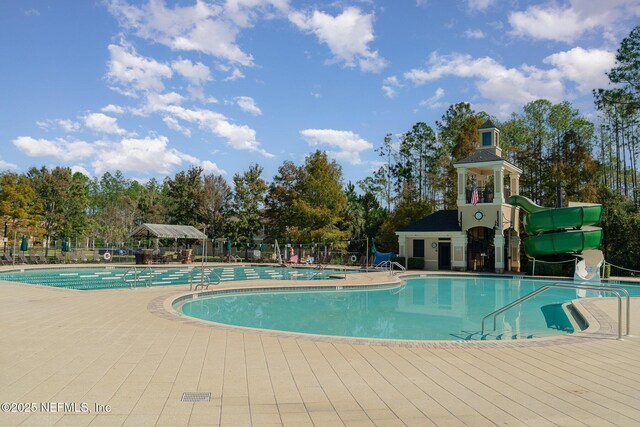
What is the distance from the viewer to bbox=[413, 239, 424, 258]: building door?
3023cm

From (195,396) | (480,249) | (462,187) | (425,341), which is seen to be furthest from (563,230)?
(195,396)

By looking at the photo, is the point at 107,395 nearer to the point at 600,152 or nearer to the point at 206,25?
the point at 206,25

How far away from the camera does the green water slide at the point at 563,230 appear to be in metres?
23.5

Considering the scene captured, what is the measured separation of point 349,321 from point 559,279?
54.1ft

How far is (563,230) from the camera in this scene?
25375mm

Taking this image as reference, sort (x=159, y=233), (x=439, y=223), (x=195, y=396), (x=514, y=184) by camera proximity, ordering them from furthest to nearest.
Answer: (x=159, y=233) → (x=514, y=184) → (x=439, y=223) → (x=195, y=396)

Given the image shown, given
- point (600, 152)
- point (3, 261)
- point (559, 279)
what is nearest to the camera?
point (559, 279)

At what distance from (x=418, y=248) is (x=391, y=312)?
1762 cm

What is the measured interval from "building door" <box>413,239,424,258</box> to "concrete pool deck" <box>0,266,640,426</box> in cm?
2208

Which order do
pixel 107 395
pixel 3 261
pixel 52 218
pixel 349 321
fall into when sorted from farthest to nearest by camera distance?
1. pixel 52 218
2. pixel 3 261
3. pixel 349 321
4. pixel 107 395

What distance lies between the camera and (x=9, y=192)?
32.8 meters

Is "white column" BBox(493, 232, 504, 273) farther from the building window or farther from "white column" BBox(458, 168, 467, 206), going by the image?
the building window

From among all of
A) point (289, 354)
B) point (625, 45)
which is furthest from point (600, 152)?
point (289, 354)

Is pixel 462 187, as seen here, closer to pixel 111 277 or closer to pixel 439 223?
pixel 439 223
